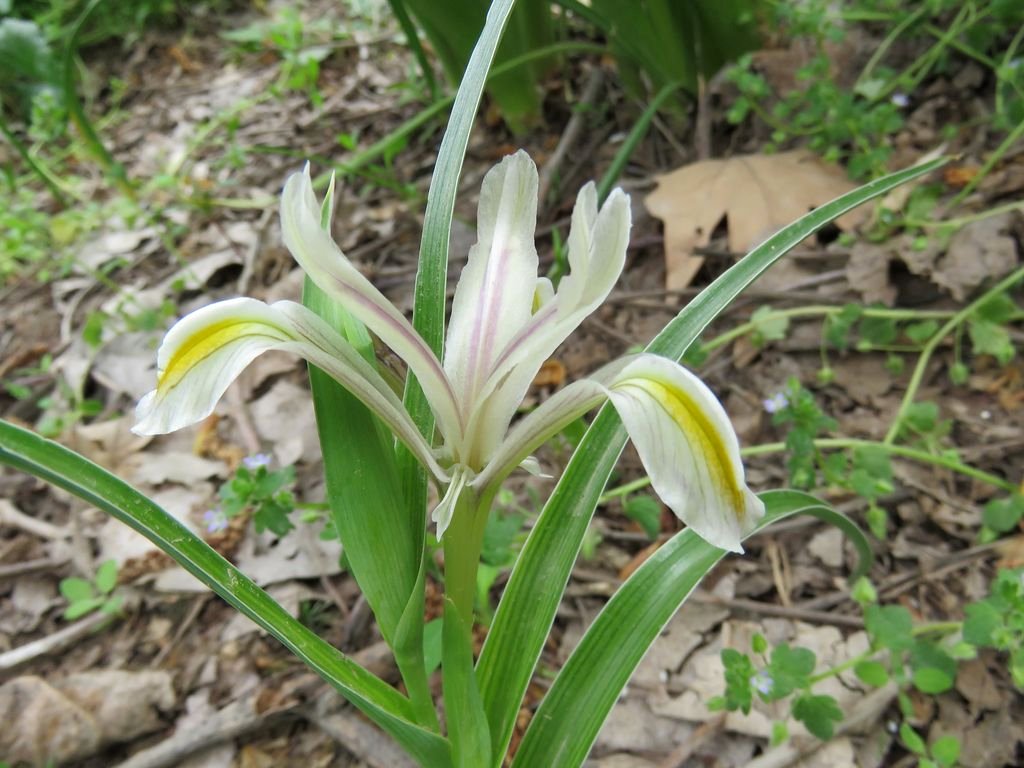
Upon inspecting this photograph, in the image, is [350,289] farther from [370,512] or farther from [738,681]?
[738,681]

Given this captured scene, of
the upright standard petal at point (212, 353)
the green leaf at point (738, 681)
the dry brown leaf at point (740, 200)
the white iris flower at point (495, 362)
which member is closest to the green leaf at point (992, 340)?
the dry brown leaf at point (740, 200)

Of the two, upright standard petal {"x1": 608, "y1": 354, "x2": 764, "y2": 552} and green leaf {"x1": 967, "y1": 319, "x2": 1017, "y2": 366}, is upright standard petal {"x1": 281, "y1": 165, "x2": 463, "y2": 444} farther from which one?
green leaf {"x1": 967, "y1": 319, "x2": 1017, "y2": 366}

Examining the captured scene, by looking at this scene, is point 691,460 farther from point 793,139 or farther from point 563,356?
point 793,139

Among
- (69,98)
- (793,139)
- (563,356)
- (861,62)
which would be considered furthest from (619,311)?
(69,98)

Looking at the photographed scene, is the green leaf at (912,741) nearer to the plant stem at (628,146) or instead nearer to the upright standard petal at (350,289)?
the upright standard petal at (350,289)

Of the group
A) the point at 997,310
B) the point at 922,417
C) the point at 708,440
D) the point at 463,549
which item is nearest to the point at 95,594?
the point at 463,549
